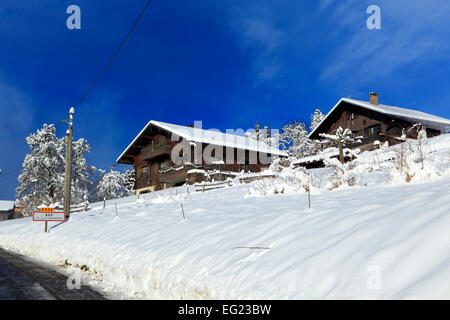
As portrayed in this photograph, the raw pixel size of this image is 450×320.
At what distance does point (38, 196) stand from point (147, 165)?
12.6 m

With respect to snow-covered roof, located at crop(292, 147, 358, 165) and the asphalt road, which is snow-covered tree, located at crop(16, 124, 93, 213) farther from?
the asphalt road

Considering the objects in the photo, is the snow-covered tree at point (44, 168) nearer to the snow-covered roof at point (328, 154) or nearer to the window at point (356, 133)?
the snow-covered roof at point (328, 154)

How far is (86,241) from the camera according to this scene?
332 inches

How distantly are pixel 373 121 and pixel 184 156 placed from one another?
1773 cm

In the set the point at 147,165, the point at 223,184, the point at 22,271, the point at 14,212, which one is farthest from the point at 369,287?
the point at 14,212

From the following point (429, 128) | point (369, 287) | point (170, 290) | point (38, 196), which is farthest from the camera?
point (38, 196)

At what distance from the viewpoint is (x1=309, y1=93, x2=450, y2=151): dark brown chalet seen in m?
28.8

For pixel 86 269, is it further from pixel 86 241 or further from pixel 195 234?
pixel 195 234

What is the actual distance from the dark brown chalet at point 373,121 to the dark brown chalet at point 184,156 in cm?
717

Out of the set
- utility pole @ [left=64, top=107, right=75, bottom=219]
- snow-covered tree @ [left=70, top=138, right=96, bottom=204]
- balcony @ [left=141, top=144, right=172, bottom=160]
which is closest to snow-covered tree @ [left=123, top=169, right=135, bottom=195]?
snow-covered tree @ [left=70, top=138, right=96, bottom=204]

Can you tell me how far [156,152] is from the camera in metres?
33.6

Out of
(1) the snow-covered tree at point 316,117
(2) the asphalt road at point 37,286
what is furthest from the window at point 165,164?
(1) the snow-covered tree at point 316,117

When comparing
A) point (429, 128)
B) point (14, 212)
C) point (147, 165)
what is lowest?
point (14, 212)

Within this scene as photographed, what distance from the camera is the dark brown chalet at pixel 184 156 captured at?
29.7 meters
